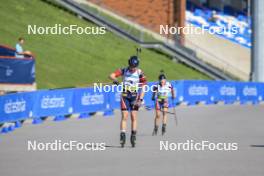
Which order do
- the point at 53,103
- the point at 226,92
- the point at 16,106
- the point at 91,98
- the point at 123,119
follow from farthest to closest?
1. the point at 226,92
2. the point at 91,98
3. the point at 53,103
4. the point at 16,106
5. the point at 123,119

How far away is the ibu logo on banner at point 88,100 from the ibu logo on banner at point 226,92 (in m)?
11.5

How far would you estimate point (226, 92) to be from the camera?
4322 cm

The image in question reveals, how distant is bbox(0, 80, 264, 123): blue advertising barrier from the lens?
25.2m

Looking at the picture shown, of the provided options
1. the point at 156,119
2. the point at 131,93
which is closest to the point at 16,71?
the point at 156,119

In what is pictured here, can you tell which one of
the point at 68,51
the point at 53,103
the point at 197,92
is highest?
the point at 68,51

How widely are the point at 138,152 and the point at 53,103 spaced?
35.0 feet

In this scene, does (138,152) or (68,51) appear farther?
(68,51)

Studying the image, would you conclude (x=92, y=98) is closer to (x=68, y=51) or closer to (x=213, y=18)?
(x=68, y=51)

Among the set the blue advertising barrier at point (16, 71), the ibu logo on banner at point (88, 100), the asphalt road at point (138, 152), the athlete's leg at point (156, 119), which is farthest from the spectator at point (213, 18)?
the athlete's leg at point (156, 119)

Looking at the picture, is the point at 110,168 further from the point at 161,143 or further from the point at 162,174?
the point at 161,143

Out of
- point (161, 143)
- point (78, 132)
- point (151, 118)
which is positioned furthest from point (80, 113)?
point (161, 143)

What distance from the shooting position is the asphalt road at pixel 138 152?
14633 mm

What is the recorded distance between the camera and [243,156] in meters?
17.2

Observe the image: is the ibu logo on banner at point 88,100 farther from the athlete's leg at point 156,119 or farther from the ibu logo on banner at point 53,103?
the athlete's leg at point 156,119
